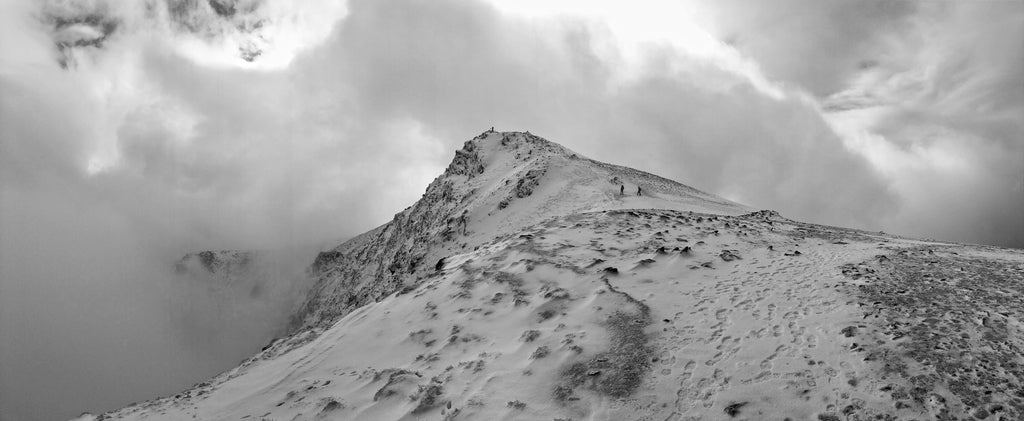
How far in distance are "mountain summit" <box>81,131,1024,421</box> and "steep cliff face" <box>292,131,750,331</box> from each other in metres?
4.17

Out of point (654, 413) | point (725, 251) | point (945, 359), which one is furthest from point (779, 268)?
point (654, 413)

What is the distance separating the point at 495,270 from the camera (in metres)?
14.5

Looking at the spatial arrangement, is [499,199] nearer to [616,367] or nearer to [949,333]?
[616,367]

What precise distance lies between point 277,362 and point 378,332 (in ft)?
10.5

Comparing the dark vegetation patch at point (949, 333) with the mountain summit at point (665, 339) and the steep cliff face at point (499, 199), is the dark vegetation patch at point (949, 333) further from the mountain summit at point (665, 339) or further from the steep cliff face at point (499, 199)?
the steep cliff face at point (499, 199)

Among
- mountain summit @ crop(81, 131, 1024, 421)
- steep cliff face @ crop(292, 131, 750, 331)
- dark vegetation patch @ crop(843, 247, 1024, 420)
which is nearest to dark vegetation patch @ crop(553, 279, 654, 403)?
mountain summit @ crop(81, 131, 1024, 421)

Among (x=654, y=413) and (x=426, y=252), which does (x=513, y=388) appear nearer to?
(x=654, y=413)

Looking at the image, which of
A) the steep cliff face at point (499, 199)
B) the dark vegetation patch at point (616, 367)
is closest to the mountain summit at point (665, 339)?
the dark vegetation patch at point (616, 367)

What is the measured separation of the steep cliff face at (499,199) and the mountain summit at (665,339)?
4169 mm

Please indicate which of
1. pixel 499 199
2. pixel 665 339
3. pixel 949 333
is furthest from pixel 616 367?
pixel 499 199

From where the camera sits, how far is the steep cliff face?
2714 centimetres

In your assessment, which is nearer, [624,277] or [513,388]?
[513,388]

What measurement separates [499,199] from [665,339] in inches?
889

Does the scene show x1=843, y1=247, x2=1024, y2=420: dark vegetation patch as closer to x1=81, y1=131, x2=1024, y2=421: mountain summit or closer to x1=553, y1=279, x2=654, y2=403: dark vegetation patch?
x1=81, y1=131, x2=1024, y2=421: mountain summit
